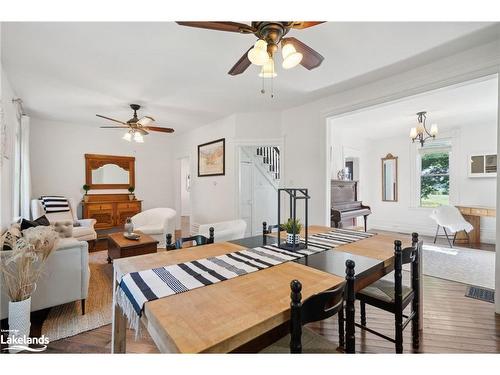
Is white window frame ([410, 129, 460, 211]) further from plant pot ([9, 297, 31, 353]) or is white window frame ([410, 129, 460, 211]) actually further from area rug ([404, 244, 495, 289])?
plant pot ([9, 297, 31, 353])

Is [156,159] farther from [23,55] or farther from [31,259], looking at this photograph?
[31,259]

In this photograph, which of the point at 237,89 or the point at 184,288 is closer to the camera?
the point at 184,288

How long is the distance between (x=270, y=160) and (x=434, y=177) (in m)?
3.89

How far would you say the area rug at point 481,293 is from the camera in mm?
2539

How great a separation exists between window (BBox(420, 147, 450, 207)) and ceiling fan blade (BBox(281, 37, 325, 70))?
213 inches

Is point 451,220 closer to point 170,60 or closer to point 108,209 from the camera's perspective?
point 170,60

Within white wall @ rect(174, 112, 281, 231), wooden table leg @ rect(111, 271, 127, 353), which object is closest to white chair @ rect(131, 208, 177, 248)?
white wall @ rect(174, 112, 281, 231)

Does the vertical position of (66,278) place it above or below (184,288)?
below

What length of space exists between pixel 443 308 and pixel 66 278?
350 cm

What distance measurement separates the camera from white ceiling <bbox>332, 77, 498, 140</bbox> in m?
3.46

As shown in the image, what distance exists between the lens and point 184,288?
1.10 meters

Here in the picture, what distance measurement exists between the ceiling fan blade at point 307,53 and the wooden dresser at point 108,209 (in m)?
4.99

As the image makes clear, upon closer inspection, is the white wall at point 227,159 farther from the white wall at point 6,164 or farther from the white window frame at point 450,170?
the white window frame at point 450,170
